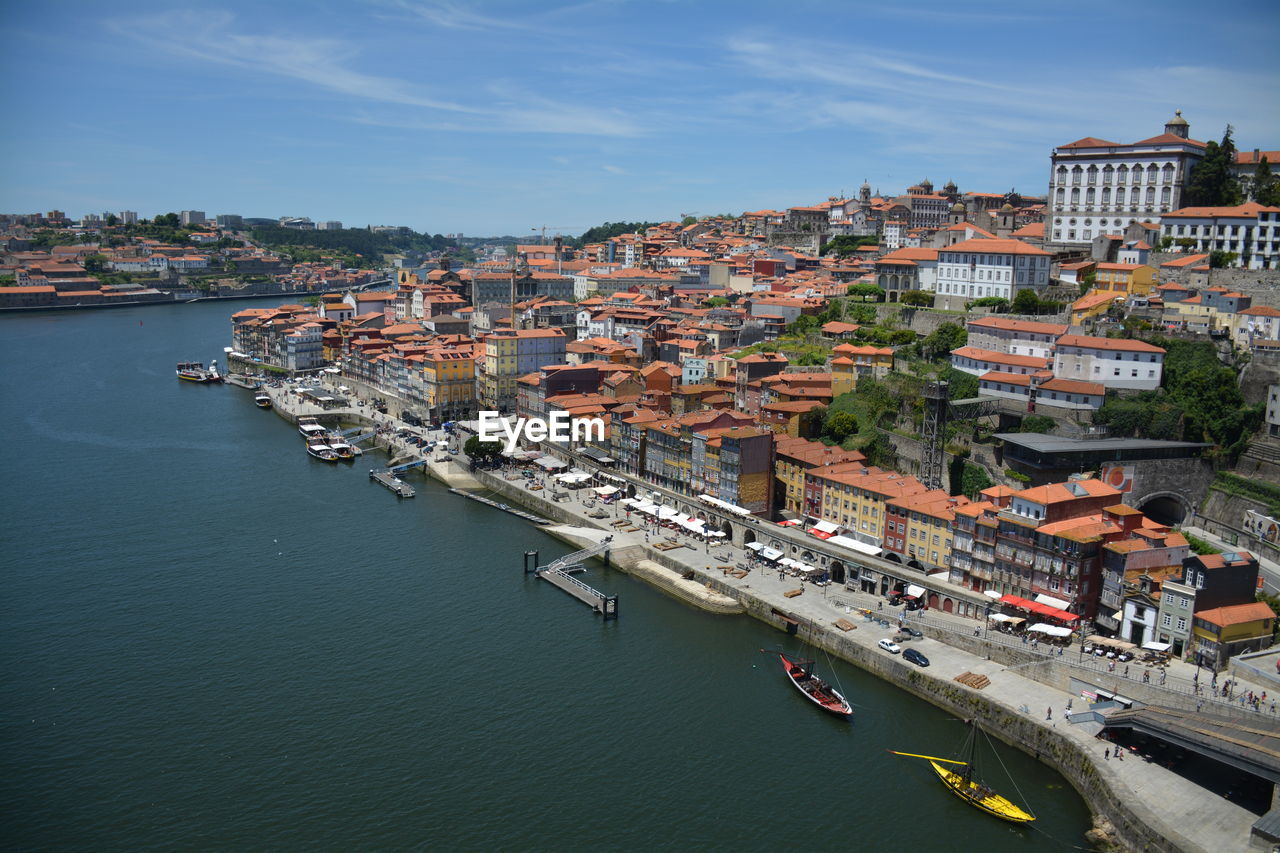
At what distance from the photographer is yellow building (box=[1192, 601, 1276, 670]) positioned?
18641 millimetres

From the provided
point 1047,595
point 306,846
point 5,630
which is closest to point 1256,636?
point 1047,595

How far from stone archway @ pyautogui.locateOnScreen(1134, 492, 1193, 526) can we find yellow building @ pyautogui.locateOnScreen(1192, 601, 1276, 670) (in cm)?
623

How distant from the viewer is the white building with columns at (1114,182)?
37.0 meters

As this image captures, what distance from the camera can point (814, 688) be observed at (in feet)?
64.5

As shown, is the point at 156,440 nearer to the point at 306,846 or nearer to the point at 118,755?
the point at 118,755

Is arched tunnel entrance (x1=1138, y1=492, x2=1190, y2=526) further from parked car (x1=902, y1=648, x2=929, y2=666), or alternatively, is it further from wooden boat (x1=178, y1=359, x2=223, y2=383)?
wooden boat (x1=178, y1=359, x2=223, y2=383)

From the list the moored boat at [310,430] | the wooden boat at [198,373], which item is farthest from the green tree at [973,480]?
the wooden boat at [198,373]

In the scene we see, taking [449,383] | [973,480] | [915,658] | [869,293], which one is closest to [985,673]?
[915,658]

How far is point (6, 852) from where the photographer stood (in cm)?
1500

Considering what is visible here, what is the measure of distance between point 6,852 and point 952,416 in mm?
25303

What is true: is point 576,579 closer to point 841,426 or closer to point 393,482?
point 841,426

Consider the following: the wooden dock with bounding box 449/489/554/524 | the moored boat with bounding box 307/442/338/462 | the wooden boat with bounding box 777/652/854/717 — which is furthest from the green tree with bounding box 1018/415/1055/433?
the moored boat with bounding box 307/442/338/462

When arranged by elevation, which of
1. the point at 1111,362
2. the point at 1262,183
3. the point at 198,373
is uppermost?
the point at 1262,183

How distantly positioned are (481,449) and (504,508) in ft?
15.3
